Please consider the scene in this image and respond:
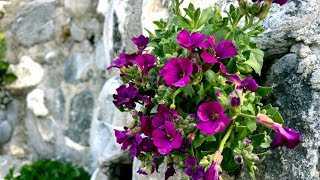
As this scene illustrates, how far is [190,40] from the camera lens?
3.63ft

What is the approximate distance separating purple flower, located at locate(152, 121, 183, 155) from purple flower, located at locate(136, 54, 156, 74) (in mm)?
180

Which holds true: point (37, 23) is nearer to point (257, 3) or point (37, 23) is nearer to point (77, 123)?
point (77, 123)

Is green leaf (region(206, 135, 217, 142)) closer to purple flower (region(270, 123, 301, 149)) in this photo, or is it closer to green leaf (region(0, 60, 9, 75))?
purple flower (region(270, 123, 301, 149))

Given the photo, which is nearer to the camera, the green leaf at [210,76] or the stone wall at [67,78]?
the green leaf at [210,76]

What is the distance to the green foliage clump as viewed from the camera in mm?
2357

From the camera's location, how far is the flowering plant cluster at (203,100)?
109cm

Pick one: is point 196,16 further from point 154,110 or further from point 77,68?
point 77,68

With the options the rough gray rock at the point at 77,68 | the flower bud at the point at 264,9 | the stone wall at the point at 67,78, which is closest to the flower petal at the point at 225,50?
the flower bud at the point at 264,9

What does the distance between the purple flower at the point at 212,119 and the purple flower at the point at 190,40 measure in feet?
0.43

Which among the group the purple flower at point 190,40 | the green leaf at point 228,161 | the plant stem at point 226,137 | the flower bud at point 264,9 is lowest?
the green leaf at point 228,161

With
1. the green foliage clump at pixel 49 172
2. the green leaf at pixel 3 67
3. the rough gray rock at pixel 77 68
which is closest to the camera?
the green foliage clump at pixel 49 172

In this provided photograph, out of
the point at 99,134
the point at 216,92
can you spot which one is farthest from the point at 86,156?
the point at 216,92

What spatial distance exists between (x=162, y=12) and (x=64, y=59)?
0.95m

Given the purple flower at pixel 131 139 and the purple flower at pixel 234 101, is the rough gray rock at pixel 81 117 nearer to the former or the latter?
the purple flower at pixel 131 139
